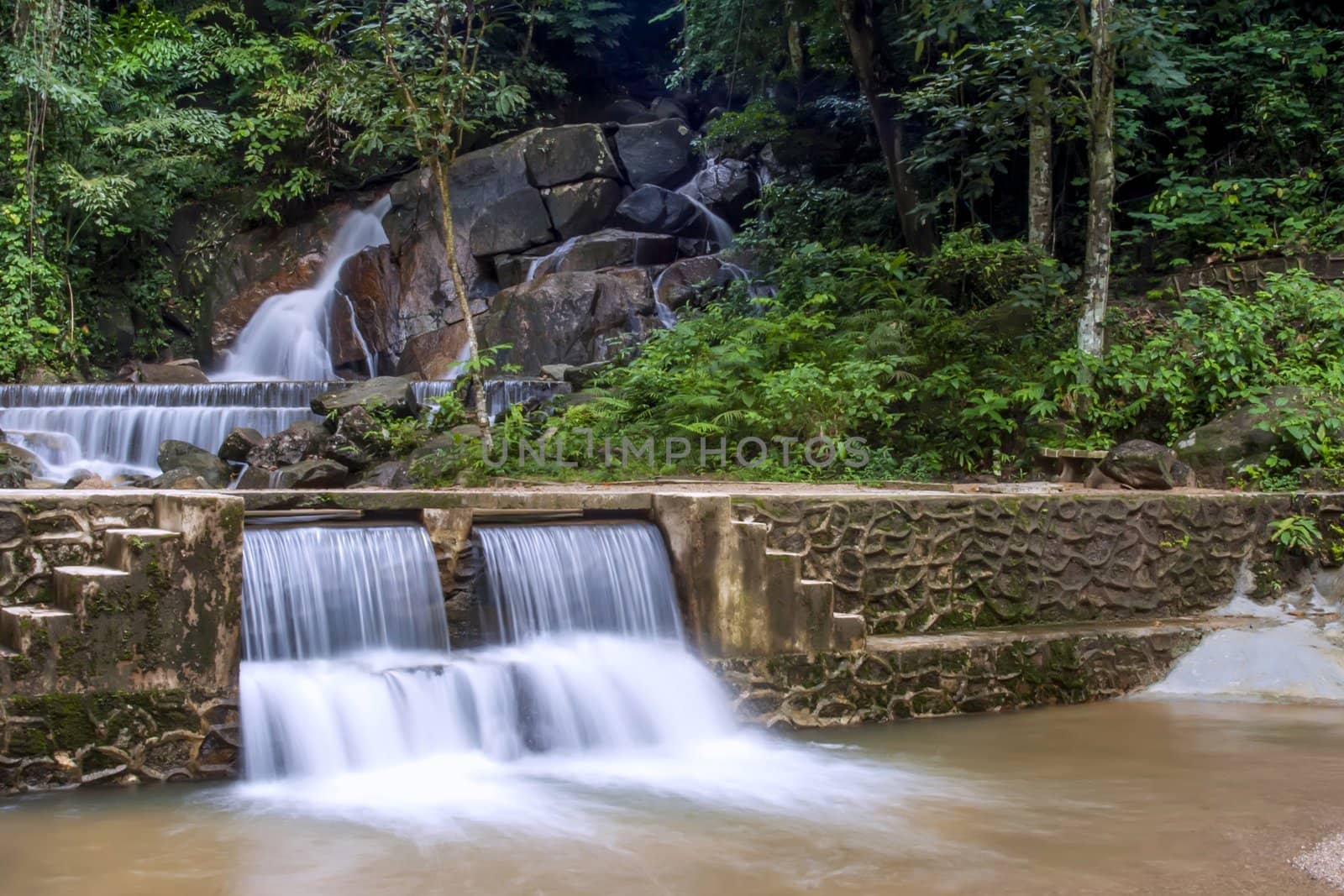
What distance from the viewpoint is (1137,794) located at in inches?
196

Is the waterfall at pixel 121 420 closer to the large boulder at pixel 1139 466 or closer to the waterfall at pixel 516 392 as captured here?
the waterfall at pixel 516 392

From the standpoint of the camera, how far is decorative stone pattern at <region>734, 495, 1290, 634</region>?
6762 mm

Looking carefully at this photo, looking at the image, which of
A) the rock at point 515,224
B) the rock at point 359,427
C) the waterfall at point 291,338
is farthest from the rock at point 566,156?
the rock at point 359,427

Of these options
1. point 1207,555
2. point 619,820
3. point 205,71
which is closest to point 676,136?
point 205,71

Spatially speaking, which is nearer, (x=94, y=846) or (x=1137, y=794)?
(x=94, y=846)

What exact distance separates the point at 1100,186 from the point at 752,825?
733 centimetres

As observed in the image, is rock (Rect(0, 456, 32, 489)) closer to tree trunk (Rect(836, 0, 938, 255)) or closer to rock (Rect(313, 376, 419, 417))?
rock (Rect(313, 376, 419, 417))

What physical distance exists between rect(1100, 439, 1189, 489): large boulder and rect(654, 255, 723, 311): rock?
705 cm

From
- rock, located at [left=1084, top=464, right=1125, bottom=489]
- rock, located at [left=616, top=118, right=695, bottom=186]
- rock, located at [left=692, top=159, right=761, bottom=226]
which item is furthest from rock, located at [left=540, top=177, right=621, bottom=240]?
rock, located at [left=1084, top=464, right=1125, bottom=489]

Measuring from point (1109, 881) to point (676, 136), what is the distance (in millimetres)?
16062

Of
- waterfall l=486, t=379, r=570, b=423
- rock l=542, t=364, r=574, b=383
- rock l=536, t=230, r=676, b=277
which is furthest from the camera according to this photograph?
rock l=536, t=230, r=676, b=277

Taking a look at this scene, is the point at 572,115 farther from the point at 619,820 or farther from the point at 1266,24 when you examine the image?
the point at 619,820

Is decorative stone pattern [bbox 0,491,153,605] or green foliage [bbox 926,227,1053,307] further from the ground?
green foliage [bbox 926,227,1053,307]

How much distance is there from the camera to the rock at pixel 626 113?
70.5ft
